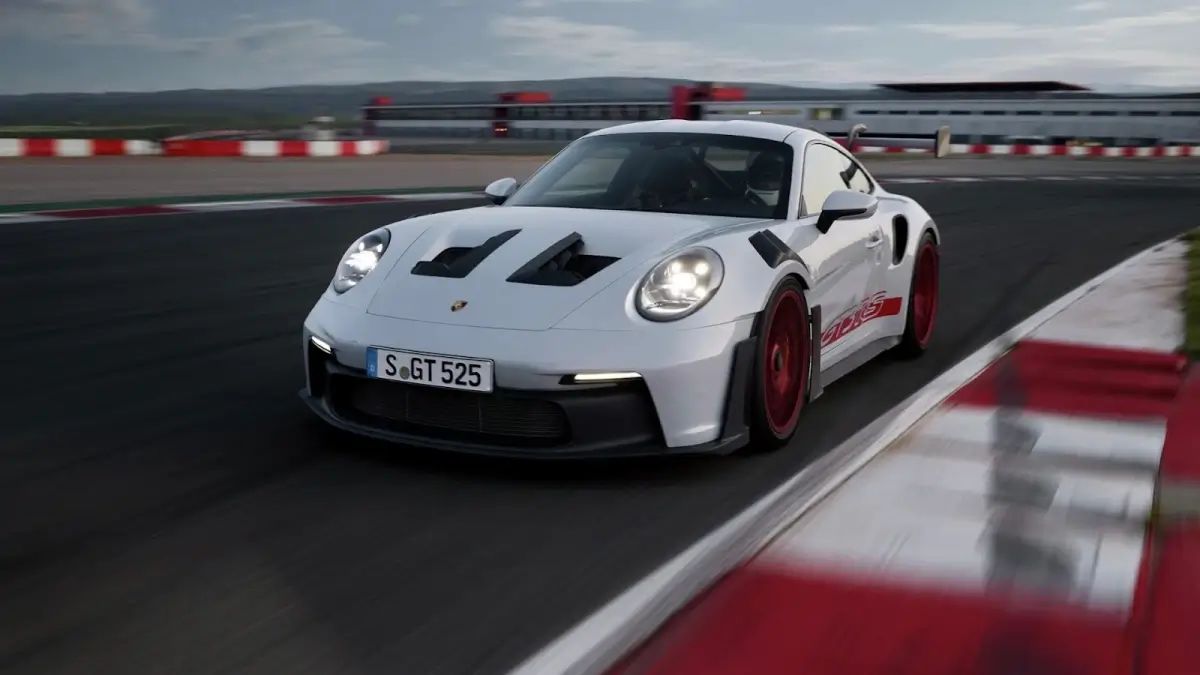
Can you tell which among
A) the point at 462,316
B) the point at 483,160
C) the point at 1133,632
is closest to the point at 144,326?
the point at 462,316

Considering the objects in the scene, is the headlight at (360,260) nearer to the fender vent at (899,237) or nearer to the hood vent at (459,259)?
the hood vent at (459,259)

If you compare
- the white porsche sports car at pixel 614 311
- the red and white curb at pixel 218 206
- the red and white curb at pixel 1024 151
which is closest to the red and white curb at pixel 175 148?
the red and white curb at pixel 218 206

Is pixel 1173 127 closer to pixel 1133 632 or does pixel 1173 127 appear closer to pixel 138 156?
pixel 138 156

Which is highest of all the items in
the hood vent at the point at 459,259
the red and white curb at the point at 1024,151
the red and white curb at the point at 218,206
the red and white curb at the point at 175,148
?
the hood vent at the point at 459,259

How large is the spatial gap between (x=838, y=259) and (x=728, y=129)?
0.76 m

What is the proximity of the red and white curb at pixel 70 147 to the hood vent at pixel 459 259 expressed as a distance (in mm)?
22162

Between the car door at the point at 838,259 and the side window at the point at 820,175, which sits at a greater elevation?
the side window at the point at 820,175

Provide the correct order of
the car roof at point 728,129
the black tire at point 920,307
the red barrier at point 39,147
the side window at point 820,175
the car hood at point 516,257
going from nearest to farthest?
1. the car hood at point 516,257
2. the side window at point 820,175
3. the car roof at point 728,129
4. the black tire at point 920,307
5. the red barrier at point 39,147

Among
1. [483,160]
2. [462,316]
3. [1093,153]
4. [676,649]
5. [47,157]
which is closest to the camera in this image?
[676,649]

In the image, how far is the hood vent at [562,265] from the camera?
416cm

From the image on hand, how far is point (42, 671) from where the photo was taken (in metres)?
2.60

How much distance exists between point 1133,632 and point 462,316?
2098 millimetres

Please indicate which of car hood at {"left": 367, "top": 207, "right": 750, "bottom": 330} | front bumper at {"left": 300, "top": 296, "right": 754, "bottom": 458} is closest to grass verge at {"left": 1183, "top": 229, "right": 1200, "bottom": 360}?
car hood at {"left": 367, "top": 207, "right": 750, "bottom": 330}

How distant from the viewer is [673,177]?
201 inches
